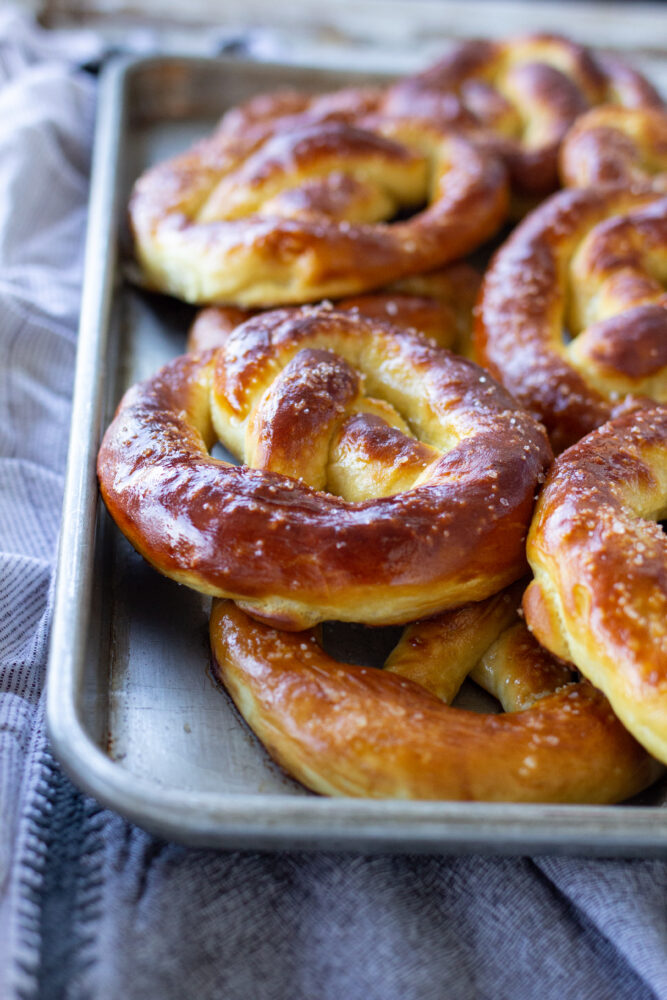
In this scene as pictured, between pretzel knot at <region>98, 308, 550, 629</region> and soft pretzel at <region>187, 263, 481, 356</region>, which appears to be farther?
soft pretzel at <region>187, 263, 481, 356</region>

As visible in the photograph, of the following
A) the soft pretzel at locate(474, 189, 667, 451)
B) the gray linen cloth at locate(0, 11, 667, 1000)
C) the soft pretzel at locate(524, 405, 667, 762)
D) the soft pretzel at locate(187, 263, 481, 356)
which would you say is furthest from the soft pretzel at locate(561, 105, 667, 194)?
the gray linen cloth at locate(0, 11, 667, 1000)

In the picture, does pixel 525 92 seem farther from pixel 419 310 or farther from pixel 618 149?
pixel 419 310

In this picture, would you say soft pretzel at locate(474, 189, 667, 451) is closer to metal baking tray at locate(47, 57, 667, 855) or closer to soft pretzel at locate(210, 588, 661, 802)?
soft pretzel at locate(210, 588, 661, 802)

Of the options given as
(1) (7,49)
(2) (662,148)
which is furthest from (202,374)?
(1) (7,49)

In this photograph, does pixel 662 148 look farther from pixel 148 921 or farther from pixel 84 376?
pixel 148 921

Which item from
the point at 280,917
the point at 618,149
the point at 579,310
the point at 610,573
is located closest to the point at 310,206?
the point at 579,310

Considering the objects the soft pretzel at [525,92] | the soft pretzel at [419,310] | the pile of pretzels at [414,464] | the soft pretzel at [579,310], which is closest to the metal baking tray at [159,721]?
the pile of pretzels at [414,464]
